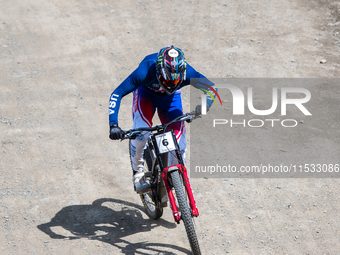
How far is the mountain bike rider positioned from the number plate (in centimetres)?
40

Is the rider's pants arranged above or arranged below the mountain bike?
above

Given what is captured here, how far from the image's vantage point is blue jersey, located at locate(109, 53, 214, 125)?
6.45 metres

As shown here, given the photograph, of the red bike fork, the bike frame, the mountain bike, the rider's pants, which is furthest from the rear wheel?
the red bike fork

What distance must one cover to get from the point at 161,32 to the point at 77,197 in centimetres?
780

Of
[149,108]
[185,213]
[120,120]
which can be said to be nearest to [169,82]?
[149,108]

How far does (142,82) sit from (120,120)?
12.7 ft

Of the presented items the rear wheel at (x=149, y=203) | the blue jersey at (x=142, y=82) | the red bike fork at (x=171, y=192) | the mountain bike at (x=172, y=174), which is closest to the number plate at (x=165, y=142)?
the mountain bike at (x=172, y=174)

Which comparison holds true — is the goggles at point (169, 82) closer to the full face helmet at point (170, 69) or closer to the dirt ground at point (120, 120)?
the full face helmet at point (170, 69)

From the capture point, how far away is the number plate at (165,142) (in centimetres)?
619

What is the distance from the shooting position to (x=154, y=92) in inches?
275

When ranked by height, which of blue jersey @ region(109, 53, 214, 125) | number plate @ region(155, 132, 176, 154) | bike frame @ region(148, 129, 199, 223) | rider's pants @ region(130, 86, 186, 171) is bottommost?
bike frame @ region(148, 129, 199, 223)

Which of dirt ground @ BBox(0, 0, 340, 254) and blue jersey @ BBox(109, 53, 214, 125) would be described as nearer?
blue jersey @ BBox(109, 53, 214, 125)

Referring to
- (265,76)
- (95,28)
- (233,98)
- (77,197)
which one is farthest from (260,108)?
(95,28)

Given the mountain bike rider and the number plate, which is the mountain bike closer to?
the number plate
